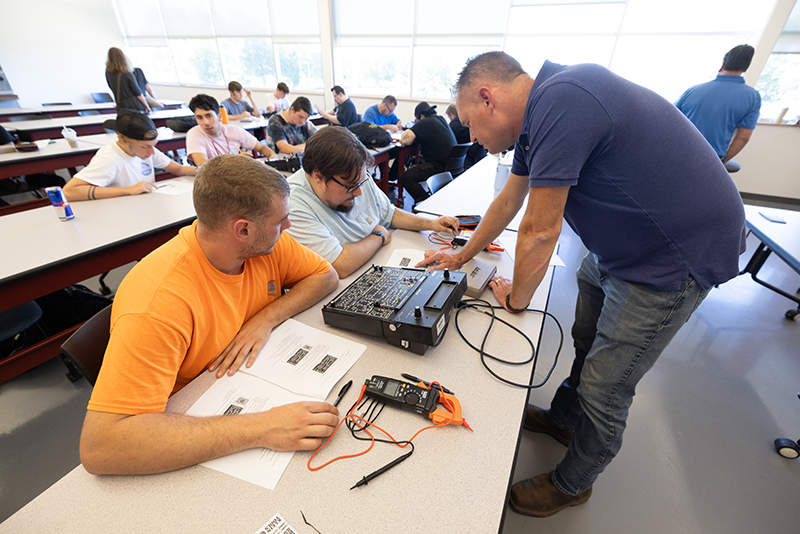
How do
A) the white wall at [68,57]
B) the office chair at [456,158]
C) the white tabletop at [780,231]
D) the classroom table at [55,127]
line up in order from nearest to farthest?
the white tabletop at [780,231]
the office chair at [456,158]
the classroom table at [55,127]
the white wall at [68,57]

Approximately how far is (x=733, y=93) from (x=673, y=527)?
343 centimetres

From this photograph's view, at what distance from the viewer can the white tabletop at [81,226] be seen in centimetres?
148

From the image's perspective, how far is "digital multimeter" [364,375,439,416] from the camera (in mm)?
779

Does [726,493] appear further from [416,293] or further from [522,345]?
[416,293]

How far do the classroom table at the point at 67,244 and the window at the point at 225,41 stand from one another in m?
6.78

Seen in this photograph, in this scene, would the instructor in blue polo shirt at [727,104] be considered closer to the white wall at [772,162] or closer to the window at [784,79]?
the white wall at [772,162]

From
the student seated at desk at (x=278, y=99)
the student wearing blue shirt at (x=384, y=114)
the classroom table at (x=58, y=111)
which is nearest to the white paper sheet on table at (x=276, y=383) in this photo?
the student wearing blue shirt at (x=384, y=114)

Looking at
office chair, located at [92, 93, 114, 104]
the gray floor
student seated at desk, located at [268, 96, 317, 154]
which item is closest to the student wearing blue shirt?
student seated at desk, located at [268, 96, 317, 154]

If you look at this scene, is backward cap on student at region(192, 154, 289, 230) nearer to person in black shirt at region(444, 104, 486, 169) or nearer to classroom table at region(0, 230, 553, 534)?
classroom table at region(0, 230, 553, 534)

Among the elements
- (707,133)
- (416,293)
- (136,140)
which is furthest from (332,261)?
(707,133)

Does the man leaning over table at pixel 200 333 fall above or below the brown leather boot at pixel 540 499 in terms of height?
above

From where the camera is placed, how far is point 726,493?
54.8 inches

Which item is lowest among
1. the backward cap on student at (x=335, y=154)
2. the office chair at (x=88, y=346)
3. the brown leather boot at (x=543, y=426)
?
the brown leather boot at (x=543, y=426)

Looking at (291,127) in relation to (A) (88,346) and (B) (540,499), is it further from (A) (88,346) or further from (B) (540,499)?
(B) (540,499)
